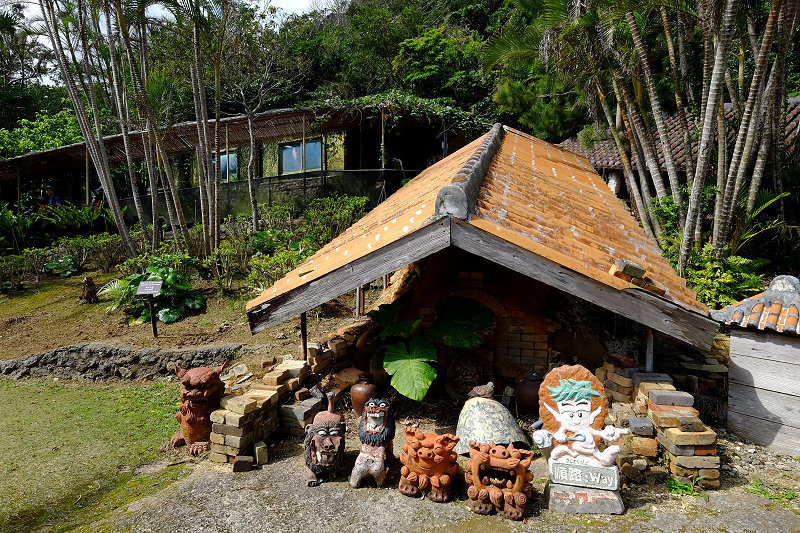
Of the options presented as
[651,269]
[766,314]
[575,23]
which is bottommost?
[766,314]

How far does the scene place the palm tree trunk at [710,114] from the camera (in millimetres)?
6223

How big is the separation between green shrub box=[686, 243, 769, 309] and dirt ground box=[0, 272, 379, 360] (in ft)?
18.5

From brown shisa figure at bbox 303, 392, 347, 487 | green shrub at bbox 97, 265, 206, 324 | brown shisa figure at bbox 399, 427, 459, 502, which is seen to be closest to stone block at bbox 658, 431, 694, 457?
brown shisa figure at bbox 399, 427, 459, 502

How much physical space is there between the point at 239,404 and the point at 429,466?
180cm

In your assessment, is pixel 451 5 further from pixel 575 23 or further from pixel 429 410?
pixel 429 410

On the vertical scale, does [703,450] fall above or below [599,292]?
below

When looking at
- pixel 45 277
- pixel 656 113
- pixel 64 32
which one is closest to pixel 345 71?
pixel 64 32

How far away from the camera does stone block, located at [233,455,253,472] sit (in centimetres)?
419

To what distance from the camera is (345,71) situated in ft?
64.5

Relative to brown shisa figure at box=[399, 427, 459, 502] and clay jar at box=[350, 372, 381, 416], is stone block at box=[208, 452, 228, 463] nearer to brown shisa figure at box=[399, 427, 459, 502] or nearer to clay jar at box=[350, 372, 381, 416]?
clay jar at box=[350, 372, 381, 416]

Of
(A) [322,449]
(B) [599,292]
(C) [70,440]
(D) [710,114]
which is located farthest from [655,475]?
(C) [70,440]

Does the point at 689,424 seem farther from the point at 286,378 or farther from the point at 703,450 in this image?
the point at 286,378

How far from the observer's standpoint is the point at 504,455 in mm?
3457

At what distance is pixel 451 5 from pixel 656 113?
16.2 metres
